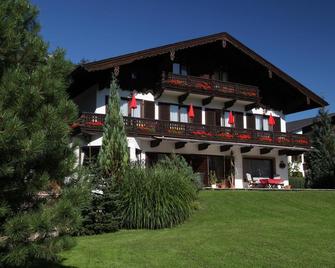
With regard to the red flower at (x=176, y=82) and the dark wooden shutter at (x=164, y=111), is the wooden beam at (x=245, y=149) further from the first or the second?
the red flower at (x=176, y=82)

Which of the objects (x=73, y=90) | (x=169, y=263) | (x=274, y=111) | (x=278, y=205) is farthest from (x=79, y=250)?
(x=274, y=111)

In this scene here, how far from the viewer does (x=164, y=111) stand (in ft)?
91.0

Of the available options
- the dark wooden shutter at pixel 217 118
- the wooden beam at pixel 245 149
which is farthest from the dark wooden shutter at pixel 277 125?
the dark wooden shutter at pixel 217 118

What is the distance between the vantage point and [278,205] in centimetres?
1792

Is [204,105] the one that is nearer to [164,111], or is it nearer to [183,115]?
[183,115]

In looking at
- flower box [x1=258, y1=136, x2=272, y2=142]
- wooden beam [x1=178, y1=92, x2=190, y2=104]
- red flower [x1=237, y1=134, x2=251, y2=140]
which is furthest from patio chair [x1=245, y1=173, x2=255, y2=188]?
wooden beam [x1=178, y1=92, x2=190, y2=104]

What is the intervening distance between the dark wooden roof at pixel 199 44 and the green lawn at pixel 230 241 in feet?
31.1

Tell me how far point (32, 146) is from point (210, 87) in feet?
78.2

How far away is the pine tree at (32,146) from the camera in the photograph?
209 inches

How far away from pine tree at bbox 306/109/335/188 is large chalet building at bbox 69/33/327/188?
86cm

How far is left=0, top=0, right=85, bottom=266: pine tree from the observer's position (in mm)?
5309

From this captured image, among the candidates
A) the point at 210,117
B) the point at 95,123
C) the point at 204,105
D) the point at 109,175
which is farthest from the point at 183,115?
the point at 109,175

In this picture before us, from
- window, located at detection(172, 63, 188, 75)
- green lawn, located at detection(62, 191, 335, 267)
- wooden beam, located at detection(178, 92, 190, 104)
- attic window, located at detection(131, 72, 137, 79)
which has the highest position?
window, located at detection(172, 63, 188, 75)

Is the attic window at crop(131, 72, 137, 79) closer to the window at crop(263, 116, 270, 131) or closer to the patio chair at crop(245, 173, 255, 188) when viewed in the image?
the patio chair at crop(245, 173, 255, 188)
